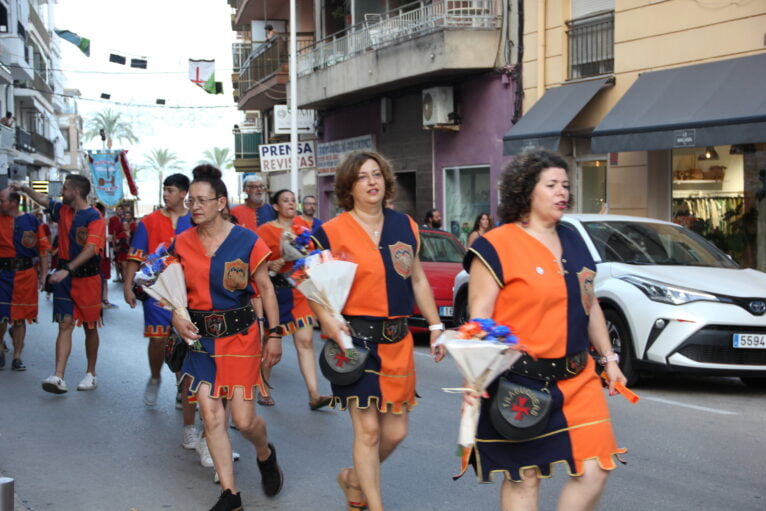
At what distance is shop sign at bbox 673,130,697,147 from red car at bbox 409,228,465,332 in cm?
367

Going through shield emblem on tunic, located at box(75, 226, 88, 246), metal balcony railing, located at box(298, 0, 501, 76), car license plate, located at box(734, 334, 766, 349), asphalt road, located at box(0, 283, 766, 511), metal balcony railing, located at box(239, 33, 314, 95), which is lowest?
asphalt road, located at box(0, 283, 766, 511)

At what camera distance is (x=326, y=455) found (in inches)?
276

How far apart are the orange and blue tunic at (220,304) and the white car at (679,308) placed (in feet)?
15.1

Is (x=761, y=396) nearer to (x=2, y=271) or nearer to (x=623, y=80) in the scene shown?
(x=2, y=271)

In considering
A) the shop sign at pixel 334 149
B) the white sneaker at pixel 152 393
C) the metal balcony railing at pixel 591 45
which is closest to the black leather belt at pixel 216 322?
the white sneaker at pixel 152 393

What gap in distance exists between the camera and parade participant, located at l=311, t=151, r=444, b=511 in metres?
5.00

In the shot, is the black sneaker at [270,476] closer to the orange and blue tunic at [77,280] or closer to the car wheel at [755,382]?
the orange and blue tunic at [77,280]

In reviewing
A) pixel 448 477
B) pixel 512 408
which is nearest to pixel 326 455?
pixel 448 477

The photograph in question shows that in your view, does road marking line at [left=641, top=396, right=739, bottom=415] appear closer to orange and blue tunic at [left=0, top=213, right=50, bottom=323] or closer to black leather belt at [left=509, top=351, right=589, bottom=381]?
black leather belt at [left=509, top=351, right=589, bottom=381]

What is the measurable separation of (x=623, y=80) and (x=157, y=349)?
11315 mm

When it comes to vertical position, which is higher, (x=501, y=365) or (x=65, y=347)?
(x=501, y=365)

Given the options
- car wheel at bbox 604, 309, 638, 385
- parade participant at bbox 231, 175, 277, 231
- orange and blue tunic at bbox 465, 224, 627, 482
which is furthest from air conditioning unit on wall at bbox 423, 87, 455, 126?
orange and blue tunic at bbox 465, 224, 627, 482

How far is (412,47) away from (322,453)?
15386 millimetres

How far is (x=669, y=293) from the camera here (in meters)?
9.07
